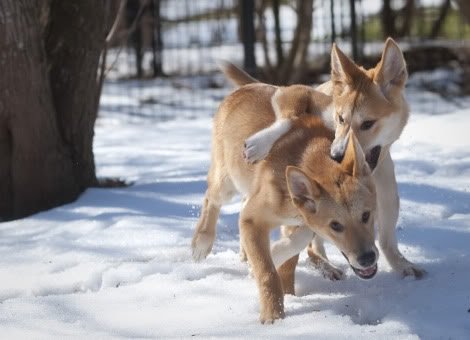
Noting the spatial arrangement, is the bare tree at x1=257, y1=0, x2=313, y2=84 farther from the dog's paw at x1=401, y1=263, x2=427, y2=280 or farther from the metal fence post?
the dog's paw at x1=401, y1=263, x2=427, y2=280

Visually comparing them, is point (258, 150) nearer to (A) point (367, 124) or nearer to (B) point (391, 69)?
(A) point (367, 124)

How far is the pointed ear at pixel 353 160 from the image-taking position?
434cm

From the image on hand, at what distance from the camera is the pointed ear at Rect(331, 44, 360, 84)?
5.13 meters

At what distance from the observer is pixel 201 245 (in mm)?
5344

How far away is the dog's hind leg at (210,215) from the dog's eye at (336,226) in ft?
3.71

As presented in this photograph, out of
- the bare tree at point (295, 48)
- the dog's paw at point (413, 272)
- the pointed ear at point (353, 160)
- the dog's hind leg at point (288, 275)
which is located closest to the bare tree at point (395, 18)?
the bare tree at point (295, 48)

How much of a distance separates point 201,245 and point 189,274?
13.6 inches

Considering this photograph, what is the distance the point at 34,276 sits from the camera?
5.09 meters

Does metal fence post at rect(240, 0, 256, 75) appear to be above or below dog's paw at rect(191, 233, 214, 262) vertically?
above

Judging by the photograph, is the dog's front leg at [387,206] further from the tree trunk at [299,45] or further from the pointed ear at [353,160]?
the tree trunk at [299,45]

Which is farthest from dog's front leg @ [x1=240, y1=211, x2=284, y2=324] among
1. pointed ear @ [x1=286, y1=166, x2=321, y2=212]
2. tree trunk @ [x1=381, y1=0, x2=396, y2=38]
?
tree trunk @ [x1=381, y1=0, x2=396, y2=38]

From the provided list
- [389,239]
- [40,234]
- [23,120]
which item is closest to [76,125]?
[23,120]

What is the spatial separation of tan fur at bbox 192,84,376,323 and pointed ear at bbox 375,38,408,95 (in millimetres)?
436

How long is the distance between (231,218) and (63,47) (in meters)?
1.76
